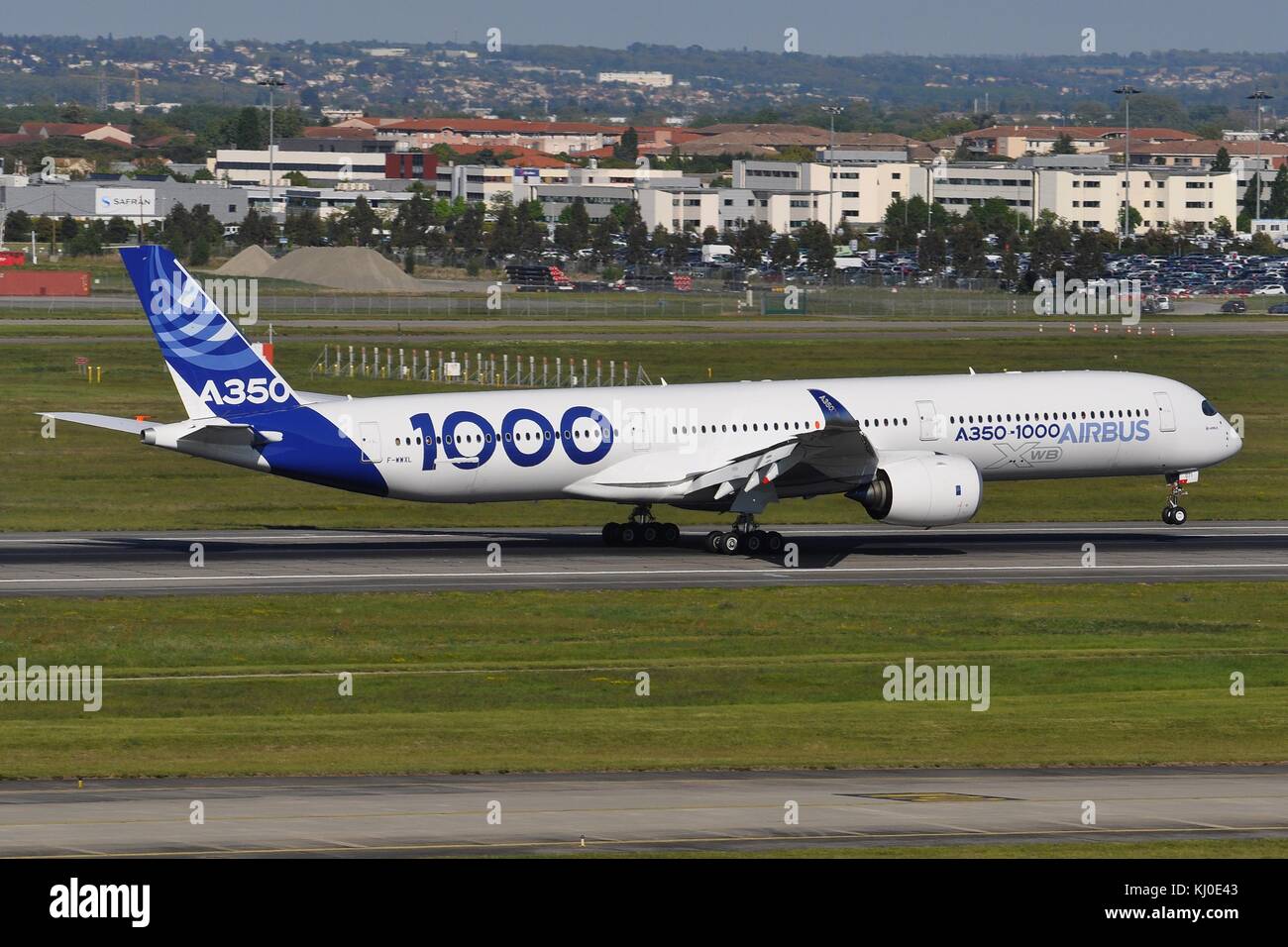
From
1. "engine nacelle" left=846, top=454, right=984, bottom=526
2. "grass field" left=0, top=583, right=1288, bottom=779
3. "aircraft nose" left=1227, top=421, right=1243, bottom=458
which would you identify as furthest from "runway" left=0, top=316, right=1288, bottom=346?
"grass field" left=0, top=583, right=1288, bottom=779

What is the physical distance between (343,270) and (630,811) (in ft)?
519

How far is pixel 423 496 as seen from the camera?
5409cm

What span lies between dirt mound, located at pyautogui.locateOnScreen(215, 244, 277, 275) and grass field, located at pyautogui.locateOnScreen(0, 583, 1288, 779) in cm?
14129

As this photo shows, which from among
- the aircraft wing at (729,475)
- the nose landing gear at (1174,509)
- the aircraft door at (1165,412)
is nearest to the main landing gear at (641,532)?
the aircraft wing at (729,475)

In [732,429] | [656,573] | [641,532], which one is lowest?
[656,573]

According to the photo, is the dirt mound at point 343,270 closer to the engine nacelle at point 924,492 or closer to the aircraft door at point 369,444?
the aircraft door at point 369,444

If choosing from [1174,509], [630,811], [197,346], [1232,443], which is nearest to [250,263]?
[197,346]

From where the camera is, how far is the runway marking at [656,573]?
1993 inches

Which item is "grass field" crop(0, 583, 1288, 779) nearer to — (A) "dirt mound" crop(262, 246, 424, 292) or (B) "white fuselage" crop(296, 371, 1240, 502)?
(B) "white fuselage" crop(296, 371, 1240, 502)

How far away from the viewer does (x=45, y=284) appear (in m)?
167

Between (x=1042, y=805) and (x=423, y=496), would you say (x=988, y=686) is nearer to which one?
(x=1042, y=805)

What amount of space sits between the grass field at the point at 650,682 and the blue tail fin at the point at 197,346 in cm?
688

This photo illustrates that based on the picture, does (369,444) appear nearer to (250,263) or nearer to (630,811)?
(630,811)
